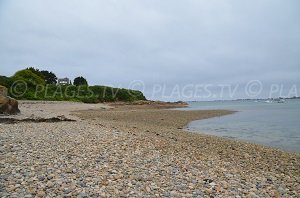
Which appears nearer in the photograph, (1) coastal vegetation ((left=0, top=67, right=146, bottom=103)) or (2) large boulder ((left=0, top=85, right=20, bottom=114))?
(2) large boulder ((left=0, top=85, right=20, bottom=114))

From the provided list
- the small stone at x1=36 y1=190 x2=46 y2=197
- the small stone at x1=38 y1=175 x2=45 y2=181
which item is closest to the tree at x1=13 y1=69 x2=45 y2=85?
the small stone at x1=38 y1=175 x2=45 y2=181

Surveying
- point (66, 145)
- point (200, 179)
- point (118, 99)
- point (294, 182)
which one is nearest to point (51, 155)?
point (66, 145)

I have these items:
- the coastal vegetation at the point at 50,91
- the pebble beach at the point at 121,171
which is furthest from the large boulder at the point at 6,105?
the coastal vegetation at the point at 50,91

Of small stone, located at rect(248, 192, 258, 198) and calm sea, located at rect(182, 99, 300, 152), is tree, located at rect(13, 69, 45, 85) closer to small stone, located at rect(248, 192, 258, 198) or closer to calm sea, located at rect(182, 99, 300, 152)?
calm sea, located at rect(182, 99, 300, 152)

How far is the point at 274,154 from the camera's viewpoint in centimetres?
1258

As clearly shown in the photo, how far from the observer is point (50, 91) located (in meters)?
63.8

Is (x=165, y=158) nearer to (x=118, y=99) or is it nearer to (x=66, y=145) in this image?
(x=66, y=145)

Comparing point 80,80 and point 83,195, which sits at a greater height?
point 80,80

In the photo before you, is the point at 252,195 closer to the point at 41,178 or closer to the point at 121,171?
the point at 121,171

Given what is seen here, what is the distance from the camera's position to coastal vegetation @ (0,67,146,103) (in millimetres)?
53812

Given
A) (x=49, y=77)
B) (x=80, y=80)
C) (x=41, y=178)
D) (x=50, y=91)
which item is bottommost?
(x=41, y=178)

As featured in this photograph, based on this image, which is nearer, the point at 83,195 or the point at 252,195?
the point at 83,195

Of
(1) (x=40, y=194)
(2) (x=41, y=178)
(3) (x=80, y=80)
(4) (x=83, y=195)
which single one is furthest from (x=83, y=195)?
(3) (x=80, y=80)

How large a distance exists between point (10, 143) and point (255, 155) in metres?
9.42
